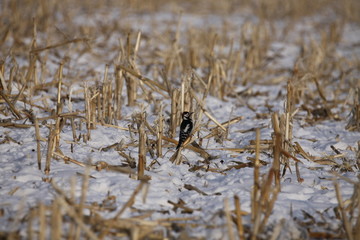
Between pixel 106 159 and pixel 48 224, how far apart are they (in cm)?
105

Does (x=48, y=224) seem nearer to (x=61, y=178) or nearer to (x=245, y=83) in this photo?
(x=61, y=178)

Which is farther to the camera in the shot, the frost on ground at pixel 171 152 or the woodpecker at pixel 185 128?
the woodpecker at pixel 185 128

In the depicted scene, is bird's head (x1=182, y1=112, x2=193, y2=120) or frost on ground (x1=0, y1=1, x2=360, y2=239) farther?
bird's head (x1=182, y1=112, x2=193, y2=120)

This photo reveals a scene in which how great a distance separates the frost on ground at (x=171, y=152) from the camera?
7.82 ft

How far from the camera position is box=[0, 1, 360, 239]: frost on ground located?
7.82 feet

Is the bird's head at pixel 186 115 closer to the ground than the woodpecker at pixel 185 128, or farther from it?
farther from it

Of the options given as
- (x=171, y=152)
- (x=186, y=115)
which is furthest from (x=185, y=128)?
(x=171, y=152)

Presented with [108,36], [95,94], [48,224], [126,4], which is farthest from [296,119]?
[126,4]

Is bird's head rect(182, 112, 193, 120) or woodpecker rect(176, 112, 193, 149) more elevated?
bird's head rect(182, 112, 193, 120)

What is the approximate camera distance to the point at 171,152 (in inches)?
137

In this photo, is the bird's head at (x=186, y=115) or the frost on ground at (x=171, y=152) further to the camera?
the bird's head at (x=186, y=115)

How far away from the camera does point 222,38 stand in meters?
7.26

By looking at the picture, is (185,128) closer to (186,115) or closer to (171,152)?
(186,115)

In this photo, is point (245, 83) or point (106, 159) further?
point (245, 83)
